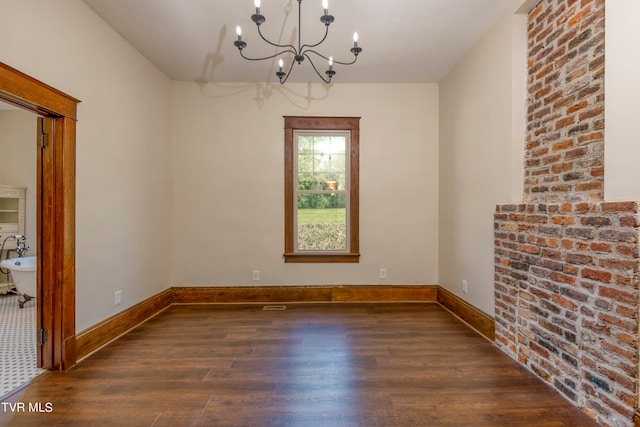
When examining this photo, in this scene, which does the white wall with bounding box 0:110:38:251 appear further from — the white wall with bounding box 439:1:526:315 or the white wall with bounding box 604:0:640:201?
the white wall with bounding box 604:0:640:201

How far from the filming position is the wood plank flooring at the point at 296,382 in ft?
5.80

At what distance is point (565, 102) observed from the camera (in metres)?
2.11

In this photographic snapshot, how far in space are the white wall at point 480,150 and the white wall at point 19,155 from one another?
5828 mm

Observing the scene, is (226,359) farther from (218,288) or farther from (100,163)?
(100,163)

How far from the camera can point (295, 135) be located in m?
3.96

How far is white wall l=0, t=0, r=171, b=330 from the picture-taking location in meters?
2.06

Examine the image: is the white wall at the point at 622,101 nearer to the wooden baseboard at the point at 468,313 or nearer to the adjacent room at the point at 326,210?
the adjacent room at the point at 326,210

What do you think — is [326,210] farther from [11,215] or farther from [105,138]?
[11,215]

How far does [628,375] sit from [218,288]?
372 cm

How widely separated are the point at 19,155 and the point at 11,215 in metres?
0.88

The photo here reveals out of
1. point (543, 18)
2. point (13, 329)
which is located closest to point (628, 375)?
point (543, 18)

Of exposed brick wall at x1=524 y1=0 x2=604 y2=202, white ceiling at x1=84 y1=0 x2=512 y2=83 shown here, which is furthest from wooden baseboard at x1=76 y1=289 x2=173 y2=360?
exposed brick wall at x1=524 y1=0 x2=604 y2=202

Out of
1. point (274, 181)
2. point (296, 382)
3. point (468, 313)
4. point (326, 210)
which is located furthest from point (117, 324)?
point (468, 313)

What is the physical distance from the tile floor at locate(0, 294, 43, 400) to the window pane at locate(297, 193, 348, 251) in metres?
2.67
